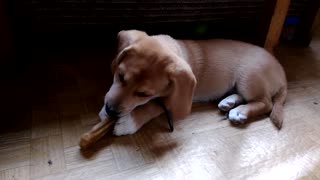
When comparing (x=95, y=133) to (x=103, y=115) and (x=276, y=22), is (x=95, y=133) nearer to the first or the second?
(x=103, y=115)

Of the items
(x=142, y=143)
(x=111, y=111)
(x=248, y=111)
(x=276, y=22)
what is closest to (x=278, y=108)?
(x=248, y=111)

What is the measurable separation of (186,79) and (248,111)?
1.13ft

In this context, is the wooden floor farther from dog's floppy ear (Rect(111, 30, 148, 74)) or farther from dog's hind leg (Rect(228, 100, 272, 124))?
dog's floppy ear (Rect(111, 30, 148, 74))

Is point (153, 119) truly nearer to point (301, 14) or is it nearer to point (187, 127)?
point (187, 127)

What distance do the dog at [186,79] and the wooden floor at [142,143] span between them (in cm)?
6

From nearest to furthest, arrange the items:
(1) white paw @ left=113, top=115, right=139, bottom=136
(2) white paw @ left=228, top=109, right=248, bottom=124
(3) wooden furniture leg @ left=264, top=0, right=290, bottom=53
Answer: (1) white paw @ left=113, top=115, right=139, bottom=136 < (2) white paw @ left=228, top=109, right=248, bottom=124 < (3) wooden furniture leg @ left=264, top=0, right=290, bottom=53

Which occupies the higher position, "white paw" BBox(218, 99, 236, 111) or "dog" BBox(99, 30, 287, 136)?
"dog" BBox(99, 30, 287, 136)

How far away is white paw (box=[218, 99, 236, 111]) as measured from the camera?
1152 mm

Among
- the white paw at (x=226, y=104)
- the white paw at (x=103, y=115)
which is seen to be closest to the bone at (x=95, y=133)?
the white paw at (x=103, y=115)

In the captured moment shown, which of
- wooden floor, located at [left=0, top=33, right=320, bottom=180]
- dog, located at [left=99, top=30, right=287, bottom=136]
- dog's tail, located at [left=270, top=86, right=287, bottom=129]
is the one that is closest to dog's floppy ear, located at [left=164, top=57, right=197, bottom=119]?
dog, located at [left=99, top=30, right=287, bottom=136]

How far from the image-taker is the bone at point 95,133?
0.92 meters

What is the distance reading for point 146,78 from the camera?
908 millimetres

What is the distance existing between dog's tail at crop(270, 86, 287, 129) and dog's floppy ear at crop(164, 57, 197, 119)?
389mm

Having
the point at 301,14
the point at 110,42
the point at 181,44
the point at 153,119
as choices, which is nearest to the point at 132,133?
the point at 153,119
